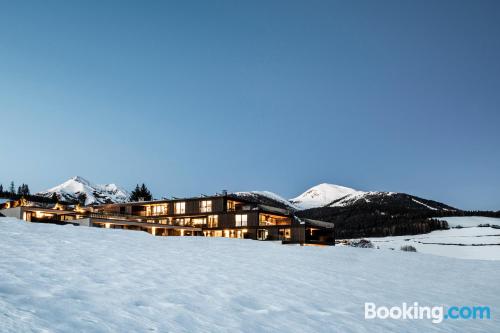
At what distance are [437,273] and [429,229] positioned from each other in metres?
167

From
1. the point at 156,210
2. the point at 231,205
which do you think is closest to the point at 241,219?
the point at 231,205

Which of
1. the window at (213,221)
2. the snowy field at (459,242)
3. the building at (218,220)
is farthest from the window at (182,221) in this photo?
the snowy field at (459,242)

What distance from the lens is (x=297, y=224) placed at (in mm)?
55625

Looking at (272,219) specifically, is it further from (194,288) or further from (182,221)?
(194,288)

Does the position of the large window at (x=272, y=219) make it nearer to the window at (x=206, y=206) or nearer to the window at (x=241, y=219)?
the window at (x=241, y=219)

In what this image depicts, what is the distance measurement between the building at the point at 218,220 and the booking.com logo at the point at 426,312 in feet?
133

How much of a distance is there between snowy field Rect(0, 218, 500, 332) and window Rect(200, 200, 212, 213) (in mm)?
42690

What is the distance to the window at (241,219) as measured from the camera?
191 ft

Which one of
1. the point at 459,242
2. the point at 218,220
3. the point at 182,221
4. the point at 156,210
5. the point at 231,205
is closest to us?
the point at 218,220

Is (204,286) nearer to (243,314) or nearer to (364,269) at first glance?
(243,314)

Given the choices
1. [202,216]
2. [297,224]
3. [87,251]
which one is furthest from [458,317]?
[202,216]

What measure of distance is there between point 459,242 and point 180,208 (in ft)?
361

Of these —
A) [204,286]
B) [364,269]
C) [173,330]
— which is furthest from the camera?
[364,269]

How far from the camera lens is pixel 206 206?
6188cm
